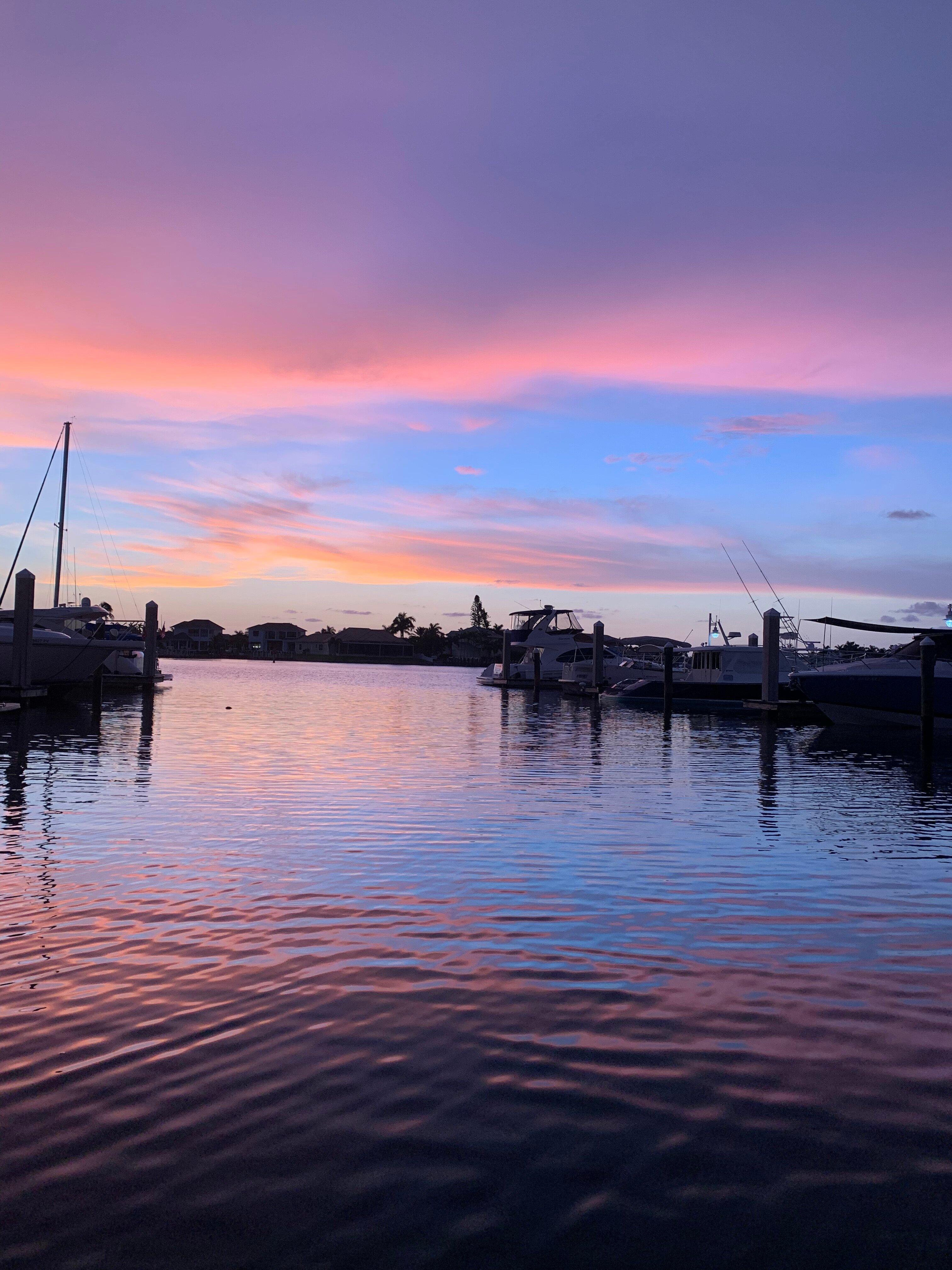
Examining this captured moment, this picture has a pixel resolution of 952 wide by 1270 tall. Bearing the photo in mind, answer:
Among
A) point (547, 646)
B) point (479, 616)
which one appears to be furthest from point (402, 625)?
point (547, 646)

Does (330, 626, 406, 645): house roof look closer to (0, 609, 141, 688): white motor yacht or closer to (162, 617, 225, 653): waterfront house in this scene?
(162, 617, 225, 653): waterfront house

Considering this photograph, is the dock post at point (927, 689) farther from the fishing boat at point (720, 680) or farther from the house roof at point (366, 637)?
the house roof at point (366, 637)

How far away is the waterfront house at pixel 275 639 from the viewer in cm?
18700

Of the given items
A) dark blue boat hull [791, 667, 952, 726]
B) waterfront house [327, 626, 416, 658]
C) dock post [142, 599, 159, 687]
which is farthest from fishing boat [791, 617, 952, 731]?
waterfront house [327, 626, 416, 658]

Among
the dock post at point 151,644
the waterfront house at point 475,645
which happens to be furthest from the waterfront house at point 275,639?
the dock post at point 151,644

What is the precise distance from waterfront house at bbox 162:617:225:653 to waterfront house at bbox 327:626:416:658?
24680 millimetres

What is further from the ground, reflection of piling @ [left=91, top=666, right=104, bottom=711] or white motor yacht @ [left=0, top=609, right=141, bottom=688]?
white motor yacht @ [left=0, top=609, right=141, bottom=688]

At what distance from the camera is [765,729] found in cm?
3212

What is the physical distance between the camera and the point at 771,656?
34.1 metres

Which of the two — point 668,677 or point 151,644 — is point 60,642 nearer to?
point 151,644

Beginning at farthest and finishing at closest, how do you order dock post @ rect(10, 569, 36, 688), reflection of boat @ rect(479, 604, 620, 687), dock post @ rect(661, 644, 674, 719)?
reflection of boat @ rect(479, 604, 620, 687), dock post @ rect(661, 644, 674, 719), dock post @ rect(10, 569, 36, 688)

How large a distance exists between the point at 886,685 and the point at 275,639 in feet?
545

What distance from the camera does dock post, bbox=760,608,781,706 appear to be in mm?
Result: 33656

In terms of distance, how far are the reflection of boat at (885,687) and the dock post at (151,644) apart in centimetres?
2733
